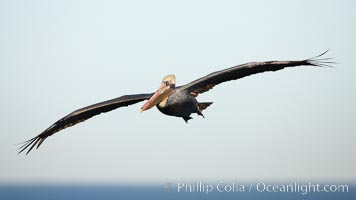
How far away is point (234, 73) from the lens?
1598 centimetres

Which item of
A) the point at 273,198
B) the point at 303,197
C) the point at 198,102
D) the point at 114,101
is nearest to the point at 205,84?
the point at 198,102

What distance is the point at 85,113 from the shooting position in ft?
55.0

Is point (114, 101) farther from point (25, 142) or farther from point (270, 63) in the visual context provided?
point (270, 63)

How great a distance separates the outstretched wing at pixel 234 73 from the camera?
618 inches

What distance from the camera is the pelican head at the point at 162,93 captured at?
627 inches

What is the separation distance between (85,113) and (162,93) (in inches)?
69.3

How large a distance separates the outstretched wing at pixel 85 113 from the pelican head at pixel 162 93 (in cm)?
32

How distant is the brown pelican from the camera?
1582 cm

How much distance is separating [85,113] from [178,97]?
201 centimetres

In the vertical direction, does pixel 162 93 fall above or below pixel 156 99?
above

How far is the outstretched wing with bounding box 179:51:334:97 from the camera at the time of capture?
51.5 ft

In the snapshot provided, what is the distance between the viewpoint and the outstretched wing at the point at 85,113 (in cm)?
1644

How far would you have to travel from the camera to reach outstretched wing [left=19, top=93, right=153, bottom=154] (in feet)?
53.9

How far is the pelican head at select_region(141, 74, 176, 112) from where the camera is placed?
15930mm
